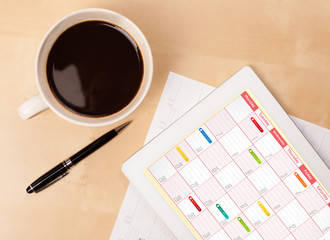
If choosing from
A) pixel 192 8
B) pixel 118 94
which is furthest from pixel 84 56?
pixel 192 8

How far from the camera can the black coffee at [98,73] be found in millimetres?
570

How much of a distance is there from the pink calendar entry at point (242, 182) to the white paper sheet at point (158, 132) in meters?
0.05

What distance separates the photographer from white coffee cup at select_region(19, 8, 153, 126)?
0.52 meters

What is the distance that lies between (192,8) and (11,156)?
16.8 inches

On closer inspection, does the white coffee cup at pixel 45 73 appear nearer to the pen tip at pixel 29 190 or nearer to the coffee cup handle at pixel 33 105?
the coffee cup handle at pixel 33 105

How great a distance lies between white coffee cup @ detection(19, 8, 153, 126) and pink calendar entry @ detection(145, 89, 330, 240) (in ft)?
0.42

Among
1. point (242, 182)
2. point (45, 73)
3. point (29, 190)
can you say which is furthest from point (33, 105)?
point (242, 182)

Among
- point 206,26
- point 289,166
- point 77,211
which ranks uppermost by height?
point 206,26

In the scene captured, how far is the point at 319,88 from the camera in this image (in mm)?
639

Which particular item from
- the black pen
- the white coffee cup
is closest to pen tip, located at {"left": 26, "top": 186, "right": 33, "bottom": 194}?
the black pen

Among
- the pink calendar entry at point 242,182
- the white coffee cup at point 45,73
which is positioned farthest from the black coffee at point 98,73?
the pink calendar entry at point 242,182

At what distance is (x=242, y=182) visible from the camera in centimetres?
61

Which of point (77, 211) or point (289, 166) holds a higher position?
point (77, 211)

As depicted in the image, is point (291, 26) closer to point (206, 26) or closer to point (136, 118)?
point (206, 26)
